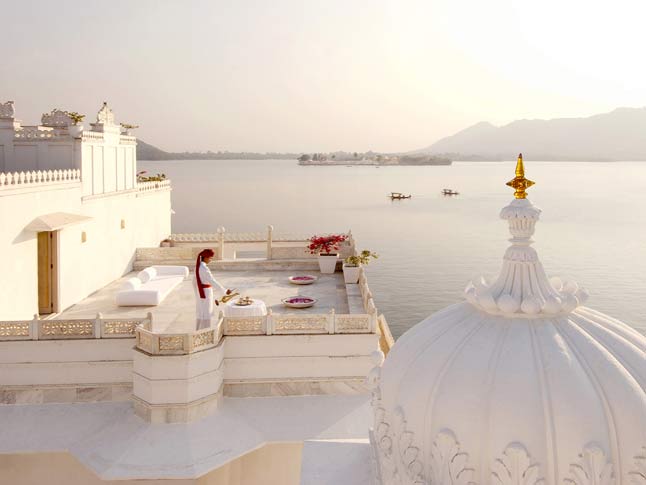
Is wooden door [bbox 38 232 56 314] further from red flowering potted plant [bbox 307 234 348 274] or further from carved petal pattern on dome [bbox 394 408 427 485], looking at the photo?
carved petal pattern on dome [bbox 394 408 427 485]

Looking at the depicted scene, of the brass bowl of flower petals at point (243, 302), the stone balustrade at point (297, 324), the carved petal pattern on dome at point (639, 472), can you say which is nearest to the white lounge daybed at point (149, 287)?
the brass bowl of flower petals at point (243, 302)

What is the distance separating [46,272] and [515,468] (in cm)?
1440

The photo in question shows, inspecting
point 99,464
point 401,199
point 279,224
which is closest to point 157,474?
point 99,464

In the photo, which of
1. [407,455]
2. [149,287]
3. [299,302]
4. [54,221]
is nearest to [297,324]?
[299,302]

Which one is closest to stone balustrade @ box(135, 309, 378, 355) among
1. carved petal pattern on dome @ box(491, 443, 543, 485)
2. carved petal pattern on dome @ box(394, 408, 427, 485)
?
carved petal pattern on dome @ box(394, 408, 427, 485)

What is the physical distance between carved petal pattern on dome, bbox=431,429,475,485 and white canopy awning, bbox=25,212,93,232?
12785 mm

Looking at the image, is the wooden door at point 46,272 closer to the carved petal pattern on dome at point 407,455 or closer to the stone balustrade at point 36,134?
the stone balustrade at point 36,134

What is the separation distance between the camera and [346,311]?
1584 cm

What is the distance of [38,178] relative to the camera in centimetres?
1554

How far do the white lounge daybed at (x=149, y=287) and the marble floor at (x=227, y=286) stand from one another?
0.16 meters

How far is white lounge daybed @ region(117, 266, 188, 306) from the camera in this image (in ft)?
53.5

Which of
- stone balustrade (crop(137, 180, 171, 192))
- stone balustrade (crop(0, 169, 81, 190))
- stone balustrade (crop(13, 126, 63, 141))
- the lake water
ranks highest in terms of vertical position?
stone balustrade (crop(13, 126, 63, 141))

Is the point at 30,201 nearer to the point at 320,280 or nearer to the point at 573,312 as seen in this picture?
the point at 320,280

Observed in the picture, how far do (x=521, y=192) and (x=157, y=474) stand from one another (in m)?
8.20
